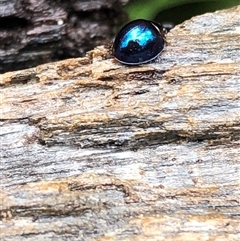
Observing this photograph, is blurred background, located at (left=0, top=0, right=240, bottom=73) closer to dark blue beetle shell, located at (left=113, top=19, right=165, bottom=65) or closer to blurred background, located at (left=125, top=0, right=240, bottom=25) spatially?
blurred background, located at (left=125, top=0, right=240, bottom=25)

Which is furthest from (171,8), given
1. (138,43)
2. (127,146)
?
(127,146)

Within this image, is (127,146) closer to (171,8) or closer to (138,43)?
(138,43)

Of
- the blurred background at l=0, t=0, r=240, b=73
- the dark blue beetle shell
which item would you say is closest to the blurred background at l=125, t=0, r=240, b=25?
the blurred background at l=0, t=0, r=240, b=73

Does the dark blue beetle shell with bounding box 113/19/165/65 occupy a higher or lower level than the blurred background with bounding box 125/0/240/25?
higher

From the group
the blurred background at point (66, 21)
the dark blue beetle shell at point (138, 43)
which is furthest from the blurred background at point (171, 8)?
the dark blue beetle shell at point (138, 43)

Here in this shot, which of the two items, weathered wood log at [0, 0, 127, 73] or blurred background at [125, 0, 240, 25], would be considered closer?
weathered wood log at [0, 0, 127, 73]

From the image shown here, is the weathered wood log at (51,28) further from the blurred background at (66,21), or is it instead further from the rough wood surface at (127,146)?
the rough wood surface at (127,146)
